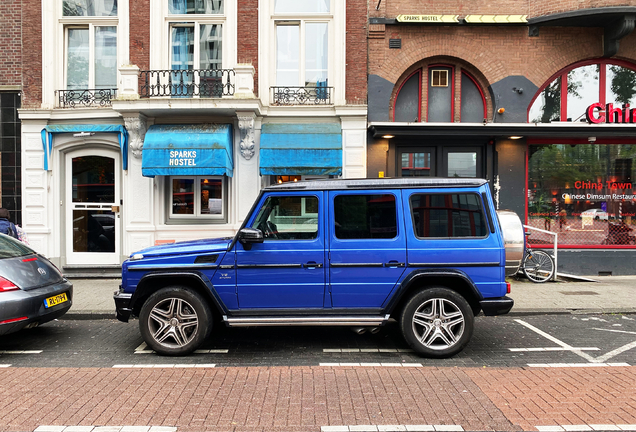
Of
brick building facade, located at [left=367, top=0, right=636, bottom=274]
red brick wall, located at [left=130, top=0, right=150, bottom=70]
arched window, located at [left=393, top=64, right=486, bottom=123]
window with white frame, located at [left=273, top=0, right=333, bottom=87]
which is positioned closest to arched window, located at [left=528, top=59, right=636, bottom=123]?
brick building facade, located at [left=367, top=0, right=636, bottom=274]

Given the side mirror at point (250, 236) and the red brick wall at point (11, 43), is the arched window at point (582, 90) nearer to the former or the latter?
the side mirror at point (250, 236)

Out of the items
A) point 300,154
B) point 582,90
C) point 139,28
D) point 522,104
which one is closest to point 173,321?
point 300,154

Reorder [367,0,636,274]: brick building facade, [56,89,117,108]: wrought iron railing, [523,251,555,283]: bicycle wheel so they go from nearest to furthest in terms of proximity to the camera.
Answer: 1. [523,251,555,283]: bicycle wheel
2. [367,0,636,274]: brick building facade
3. [56,89,117,108]: wrought iron railing

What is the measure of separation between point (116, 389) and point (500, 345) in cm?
474

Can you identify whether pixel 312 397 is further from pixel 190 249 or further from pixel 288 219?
pixel 190 249

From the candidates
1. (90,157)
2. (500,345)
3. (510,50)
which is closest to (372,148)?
(510,50)

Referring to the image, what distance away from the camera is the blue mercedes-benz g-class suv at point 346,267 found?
5.09 meters

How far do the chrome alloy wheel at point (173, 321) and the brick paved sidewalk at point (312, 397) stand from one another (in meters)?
0.51

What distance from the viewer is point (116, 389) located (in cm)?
423

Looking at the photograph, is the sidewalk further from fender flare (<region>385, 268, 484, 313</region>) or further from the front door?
the front door

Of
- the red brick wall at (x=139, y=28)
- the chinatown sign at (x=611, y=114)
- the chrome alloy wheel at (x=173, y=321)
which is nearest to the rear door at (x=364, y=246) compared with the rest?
the chrome alloy wheel at (x=173, y=321)

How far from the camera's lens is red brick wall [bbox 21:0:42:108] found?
37.0 ft

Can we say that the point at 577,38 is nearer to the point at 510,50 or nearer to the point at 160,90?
the point at 510,50

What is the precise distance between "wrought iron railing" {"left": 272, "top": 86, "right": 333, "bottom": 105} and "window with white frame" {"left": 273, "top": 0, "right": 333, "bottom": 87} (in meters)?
0.17
